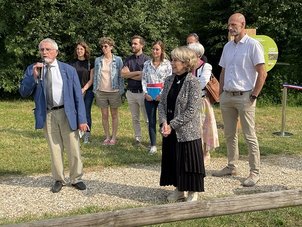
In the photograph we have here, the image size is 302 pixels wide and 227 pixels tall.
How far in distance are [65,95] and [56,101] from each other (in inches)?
5.8

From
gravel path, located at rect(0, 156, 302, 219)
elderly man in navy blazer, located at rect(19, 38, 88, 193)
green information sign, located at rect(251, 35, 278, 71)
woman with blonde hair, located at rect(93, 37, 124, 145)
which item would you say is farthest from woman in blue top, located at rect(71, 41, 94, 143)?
green information sign, located at rect(251, 35, 278, 71)

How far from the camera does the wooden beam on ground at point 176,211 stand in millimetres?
3500

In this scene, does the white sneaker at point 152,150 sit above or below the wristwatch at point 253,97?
below

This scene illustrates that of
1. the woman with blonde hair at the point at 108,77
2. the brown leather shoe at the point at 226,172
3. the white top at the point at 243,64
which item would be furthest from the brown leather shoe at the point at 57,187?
the woman with blonde hair at the point at 108,77

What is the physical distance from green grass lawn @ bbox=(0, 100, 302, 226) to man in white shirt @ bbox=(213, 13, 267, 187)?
1160 mm

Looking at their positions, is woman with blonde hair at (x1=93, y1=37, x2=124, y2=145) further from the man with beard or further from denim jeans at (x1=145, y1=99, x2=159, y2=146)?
denim jeans at (x1=145, y1=99, x2=159, y2=146)

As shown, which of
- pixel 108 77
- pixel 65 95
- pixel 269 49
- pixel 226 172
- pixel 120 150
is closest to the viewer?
pixel 65 95

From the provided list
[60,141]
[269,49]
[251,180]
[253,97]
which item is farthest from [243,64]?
[269,49]

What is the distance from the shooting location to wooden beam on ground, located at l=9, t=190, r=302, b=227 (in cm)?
350

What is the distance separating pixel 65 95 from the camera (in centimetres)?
581

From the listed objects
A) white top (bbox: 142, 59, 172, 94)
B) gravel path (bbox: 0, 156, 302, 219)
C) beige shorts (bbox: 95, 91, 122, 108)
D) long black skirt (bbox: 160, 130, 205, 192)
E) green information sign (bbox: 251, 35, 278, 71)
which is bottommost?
gravel path (bbox: 0, 156, 302, 219)

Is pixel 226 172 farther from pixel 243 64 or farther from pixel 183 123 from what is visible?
pixel 183 123

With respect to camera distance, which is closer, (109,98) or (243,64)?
(243,64)

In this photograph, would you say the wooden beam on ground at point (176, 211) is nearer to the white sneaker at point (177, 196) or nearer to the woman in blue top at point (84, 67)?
the white sneaker at point (177, 196)
